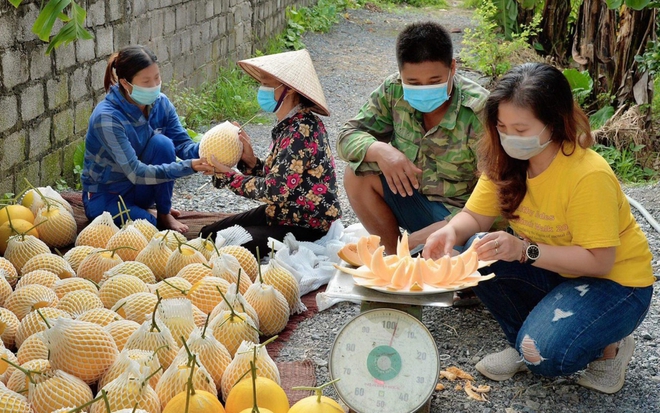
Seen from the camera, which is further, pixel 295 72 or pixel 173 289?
pixel 295 72

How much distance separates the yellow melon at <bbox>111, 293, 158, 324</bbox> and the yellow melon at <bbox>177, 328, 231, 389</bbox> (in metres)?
0.39

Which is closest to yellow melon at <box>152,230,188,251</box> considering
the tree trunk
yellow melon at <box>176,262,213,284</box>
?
yellow melon at <box>176,262,213,284</box>

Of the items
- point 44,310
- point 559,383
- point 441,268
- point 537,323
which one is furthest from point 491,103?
point 44,310

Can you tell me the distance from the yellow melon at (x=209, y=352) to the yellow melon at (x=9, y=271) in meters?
1.17

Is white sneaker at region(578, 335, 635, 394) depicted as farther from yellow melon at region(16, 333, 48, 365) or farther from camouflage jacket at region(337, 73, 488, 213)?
yellow melon at region(16, 333, 48, 365)

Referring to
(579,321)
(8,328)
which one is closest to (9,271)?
(8,328)

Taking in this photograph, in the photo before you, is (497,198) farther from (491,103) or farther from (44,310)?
(44,310)

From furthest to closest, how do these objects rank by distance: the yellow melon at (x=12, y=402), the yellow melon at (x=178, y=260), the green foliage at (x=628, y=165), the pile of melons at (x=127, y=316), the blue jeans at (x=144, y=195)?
the green foliage at (x=628, y=165) < the blue jeans at (x=144, y=195) < the yellow melon at (x=178, y=260) < the pile of melons at (x=127, y=316) < the yellow melon at (x=12, y=402)

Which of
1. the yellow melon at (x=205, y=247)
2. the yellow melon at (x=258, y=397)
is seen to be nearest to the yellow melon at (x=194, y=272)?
the yellow melon at (x=205, y=247)

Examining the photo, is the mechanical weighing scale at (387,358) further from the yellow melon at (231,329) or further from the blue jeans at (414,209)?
the blue jeans at (414,209)

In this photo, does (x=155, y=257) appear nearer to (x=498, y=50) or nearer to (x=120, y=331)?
(x=120, y=331)

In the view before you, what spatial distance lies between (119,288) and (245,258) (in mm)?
687

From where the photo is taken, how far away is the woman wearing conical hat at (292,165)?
152 inches

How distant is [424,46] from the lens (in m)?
3.35
